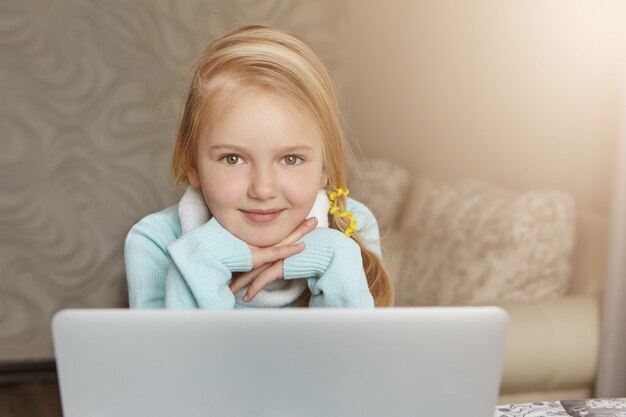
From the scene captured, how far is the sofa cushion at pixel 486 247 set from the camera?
90.3 inches

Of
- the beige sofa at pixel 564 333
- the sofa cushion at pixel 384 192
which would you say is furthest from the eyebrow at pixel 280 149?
the sofa cushion at pixel 384 192

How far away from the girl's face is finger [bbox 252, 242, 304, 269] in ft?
0.08

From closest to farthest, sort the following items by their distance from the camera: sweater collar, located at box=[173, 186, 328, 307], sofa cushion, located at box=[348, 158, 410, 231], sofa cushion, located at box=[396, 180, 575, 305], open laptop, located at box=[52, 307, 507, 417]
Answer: open laptop, located at box=[52, 307, 507, 417] < sweater collar, located at box=[173, 186, 328, 307] < sofa cushion, located at box=[396, 180, 575, 305] < sofa cushion, located at box=[348, 158, 410, 231]

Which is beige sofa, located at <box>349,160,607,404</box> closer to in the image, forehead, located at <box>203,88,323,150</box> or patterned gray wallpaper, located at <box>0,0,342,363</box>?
forehead, located at <box>203,88,323,150</box>

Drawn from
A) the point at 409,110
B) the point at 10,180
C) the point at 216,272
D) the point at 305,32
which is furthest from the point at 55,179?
the point at 216,272

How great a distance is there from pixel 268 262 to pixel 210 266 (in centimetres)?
9

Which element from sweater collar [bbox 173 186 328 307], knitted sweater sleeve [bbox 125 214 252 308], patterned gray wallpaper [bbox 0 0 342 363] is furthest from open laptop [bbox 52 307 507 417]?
patterned gray wallpaper [bbox 0 0 342 363]

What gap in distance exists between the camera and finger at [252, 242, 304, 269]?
45.6 inches

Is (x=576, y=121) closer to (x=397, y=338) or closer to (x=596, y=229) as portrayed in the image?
(x=596, y=229)

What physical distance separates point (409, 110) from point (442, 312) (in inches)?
96.7

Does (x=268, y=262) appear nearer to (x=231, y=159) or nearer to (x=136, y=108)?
(x=231, y=159)

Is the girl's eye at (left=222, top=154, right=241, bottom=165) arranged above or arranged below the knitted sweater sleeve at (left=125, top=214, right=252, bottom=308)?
above

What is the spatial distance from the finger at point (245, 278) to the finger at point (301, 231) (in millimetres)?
49

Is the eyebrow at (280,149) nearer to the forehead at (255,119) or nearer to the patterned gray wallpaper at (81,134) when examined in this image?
the forehead at (255,119)
